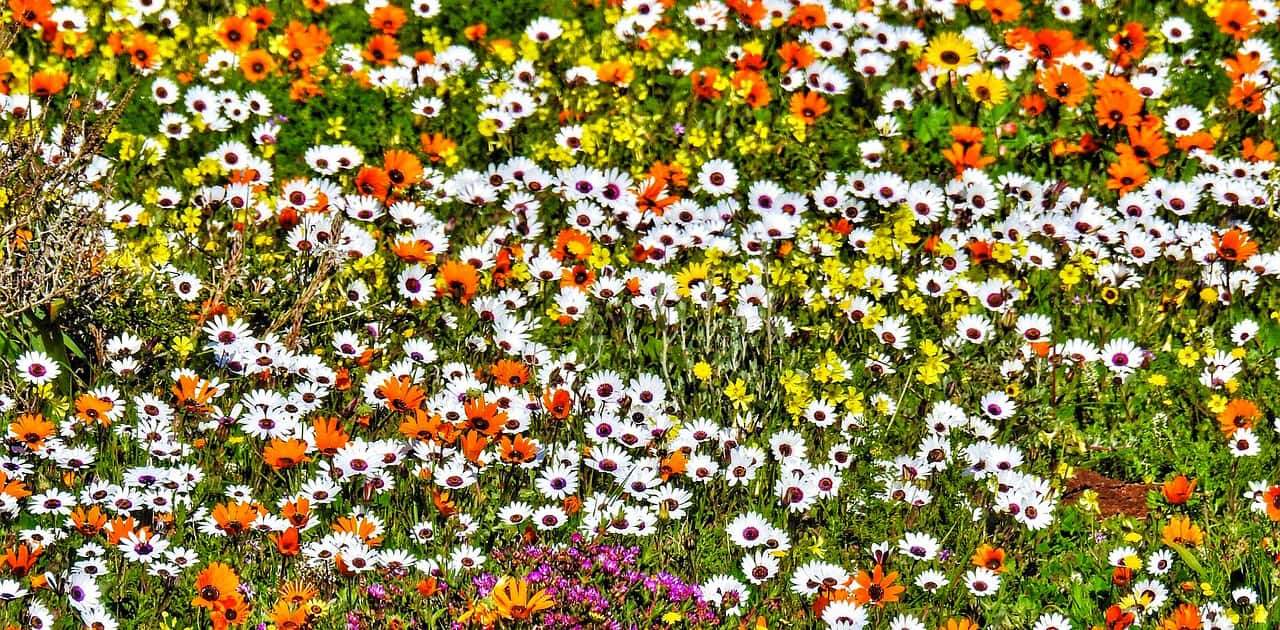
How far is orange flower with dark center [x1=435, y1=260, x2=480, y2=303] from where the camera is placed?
5.33 m

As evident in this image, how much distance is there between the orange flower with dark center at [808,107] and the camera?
255 inches

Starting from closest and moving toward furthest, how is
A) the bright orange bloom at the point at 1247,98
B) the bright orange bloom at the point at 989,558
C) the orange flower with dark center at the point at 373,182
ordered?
1. the bright orange bloom at the point at 989,558
2. the orange flower with dark center at the point at 373,182
3. the bright orange bloom at the point at 1247,98

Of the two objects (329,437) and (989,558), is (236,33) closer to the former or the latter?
(329,437)

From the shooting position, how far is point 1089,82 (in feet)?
22.5

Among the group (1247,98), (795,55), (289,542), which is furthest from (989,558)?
(1247,98)

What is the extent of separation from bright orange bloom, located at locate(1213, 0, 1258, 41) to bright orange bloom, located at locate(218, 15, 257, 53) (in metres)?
4.30

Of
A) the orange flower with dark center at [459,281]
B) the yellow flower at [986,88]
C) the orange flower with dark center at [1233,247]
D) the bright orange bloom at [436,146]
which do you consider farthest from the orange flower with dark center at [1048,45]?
the orange flower with dark center at [459,281]

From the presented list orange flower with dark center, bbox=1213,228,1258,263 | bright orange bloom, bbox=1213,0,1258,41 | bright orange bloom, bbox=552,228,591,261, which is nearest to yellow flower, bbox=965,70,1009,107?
orange flower with dark center, bbox=1213,228,1258,263

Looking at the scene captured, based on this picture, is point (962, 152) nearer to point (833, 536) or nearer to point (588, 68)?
point (588, 68)

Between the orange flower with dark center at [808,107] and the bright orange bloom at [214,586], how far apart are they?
133 inches

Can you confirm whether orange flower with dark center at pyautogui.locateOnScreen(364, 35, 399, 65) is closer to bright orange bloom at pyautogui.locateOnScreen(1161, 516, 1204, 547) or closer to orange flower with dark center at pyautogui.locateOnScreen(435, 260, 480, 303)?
orange flower with dark center at pyautogui.locateOnScreen(435, 260, 480, 303)

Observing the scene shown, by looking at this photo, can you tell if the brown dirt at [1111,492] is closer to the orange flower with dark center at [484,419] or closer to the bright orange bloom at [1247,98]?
the orange flower with dark center at [484,419]

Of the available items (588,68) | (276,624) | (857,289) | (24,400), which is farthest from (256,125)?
(276,624)

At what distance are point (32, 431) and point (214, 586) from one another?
0.87 metres
